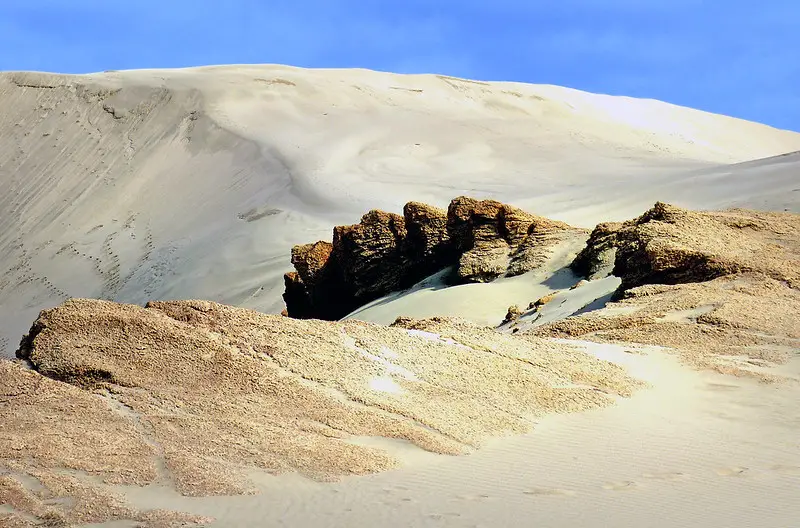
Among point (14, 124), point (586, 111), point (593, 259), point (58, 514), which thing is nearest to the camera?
point (58, 514)

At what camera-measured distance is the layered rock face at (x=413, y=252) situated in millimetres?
15289

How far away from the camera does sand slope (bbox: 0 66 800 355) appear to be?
26.8 metres

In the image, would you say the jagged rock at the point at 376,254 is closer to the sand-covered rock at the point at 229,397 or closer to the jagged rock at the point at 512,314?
the jagged rock at the point at 512,314

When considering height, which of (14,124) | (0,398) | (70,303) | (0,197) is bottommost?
(0,398)

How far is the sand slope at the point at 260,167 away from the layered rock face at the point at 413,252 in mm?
3449

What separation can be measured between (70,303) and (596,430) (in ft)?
11.0

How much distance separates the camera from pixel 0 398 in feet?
20.4

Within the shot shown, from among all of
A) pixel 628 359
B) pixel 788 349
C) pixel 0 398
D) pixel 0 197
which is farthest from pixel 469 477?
pixel 0 197

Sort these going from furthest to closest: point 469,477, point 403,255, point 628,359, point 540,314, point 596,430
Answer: point 403,255 → point 540,314 → point 628,359 → point 596,430 → point 469,477

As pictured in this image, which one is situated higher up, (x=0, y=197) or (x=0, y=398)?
(x=0, y=197)

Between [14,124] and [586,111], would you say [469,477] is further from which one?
[586,111]

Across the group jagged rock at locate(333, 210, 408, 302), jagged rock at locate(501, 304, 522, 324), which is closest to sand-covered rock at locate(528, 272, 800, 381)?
jagged rock at locate(501, 304, 522, 324)

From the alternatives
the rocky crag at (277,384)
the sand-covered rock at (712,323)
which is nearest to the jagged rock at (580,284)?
the sand-covered rock at (712,323)

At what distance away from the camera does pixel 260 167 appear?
113 feet
